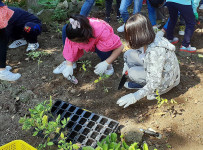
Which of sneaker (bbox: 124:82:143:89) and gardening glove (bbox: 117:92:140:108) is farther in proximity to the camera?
sneaker (bbox: 124:82:143:89)

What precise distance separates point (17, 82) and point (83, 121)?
1.26m

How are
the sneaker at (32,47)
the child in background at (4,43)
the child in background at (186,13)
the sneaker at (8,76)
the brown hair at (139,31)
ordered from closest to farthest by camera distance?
1. the brown hair at (139,31)
2. the child in background at (4,43)
3. the sneaker at (8,76)
4. the child in background at (186,13)
5. the sneaker at (32,47)

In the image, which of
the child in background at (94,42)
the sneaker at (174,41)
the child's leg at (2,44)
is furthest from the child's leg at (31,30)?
the sneaker at (174,41)

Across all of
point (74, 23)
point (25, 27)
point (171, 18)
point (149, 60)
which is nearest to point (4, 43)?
point (25, 27)

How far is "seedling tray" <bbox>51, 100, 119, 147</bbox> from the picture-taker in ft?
7.20

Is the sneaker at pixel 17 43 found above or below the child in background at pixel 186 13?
below

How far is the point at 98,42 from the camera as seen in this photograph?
9.28 ft

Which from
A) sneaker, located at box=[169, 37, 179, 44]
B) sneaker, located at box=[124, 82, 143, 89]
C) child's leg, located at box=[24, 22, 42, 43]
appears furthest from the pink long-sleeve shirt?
sneaker, located at box=[169, 37, 179, 44]

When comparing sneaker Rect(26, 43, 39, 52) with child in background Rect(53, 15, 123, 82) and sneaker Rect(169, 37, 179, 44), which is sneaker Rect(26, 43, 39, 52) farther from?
sneaker Rect(169, 37, 179, 44)

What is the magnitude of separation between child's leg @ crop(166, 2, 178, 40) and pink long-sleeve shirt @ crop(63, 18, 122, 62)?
1129 mm

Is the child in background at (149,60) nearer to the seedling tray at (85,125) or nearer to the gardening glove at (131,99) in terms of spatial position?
the gardening glove at (131,99)

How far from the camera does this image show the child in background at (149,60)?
2.06 meters

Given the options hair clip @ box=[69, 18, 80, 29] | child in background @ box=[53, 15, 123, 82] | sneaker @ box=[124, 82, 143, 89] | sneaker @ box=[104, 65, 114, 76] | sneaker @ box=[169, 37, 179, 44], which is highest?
hair clip @ box=[69, 18, 80, 29]

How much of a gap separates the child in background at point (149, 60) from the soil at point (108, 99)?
0.18m
